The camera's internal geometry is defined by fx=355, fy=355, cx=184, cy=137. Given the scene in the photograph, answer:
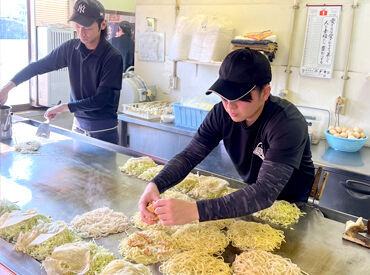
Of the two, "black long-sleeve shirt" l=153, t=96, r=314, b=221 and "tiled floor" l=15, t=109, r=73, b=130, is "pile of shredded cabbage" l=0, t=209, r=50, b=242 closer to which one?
"black long-sleeve shirt" l=153, t=96, r=314, b=221

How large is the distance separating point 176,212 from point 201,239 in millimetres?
196

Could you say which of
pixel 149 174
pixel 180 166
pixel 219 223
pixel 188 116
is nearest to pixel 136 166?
pixel 149 174

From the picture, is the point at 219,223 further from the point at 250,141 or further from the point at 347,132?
the point at 347,132

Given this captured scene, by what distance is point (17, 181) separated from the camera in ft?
7.18

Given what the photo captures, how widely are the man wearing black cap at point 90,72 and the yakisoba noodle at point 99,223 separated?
1410mm

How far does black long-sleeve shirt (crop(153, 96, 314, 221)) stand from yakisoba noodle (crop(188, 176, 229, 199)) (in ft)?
0.49

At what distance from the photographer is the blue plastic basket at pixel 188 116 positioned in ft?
12.8

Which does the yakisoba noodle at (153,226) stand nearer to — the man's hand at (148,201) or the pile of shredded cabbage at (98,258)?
the man's hand at (148,201)

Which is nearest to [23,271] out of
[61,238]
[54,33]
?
→ [61,238]

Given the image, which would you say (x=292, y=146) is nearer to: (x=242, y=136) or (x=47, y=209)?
(x=242, y=136)

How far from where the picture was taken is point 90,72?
317 cm

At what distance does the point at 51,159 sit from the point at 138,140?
6.62 feet

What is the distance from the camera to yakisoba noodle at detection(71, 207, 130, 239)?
65.6 inches

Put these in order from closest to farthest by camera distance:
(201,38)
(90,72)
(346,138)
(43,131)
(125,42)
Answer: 1. (43,131)
2. (90,72)
3. (346,138)
4. (201,38)
5. (125,42)
